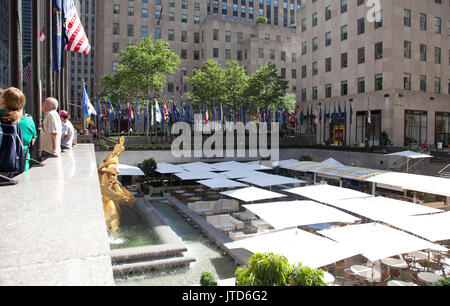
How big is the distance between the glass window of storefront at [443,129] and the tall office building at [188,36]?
125ft

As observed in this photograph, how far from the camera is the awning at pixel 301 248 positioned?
389 inches

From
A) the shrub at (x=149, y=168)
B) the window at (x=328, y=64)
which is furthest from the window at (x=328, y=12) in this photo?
the shrub at (x=149, y=168)

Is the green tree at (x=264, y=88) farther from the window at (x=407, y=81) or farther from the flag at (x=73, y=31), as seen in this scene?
the flag at (x=73, y=31)

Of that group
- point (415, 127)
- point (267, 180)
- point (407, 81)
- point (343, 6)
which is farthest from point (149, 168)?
point (343, 6)

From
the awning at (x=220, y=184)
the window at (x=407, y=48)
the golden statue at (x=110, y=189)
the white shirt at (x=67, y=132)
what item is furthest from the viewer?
the window at (x=407, y=48)

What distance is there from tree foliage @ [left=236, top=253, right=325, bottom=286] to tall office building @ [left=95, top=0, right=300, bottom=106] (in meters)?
65.4

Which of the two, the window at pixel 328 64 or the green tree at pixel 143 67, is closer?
the green tree at pixel 143 67

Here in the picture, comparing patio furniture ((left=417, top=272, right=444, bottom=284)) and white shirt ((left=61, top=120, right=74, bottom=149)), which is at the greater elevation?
white shirt ((left=61, top=120, right=74, bottom=149))

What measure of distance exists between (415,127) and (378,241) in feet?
119

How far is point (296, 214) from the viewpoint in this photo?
1335cm

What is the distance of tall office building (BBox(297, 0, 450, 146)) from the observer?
40.5 meters

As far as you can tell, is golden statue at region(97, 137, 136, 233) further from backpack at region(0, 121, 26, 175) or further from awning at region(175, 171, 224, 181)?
backpack at region(0, 121, 26, 175)

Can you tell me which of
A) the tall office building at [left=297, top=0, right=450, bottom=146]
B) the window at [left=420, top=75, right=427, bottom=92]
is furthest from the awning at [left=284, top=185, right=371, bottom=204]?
the window at [left=420, top=75, right=427, bottom=92]

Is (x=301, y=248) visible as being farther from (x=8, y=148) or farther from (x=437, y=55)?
(x=437, y=55)
